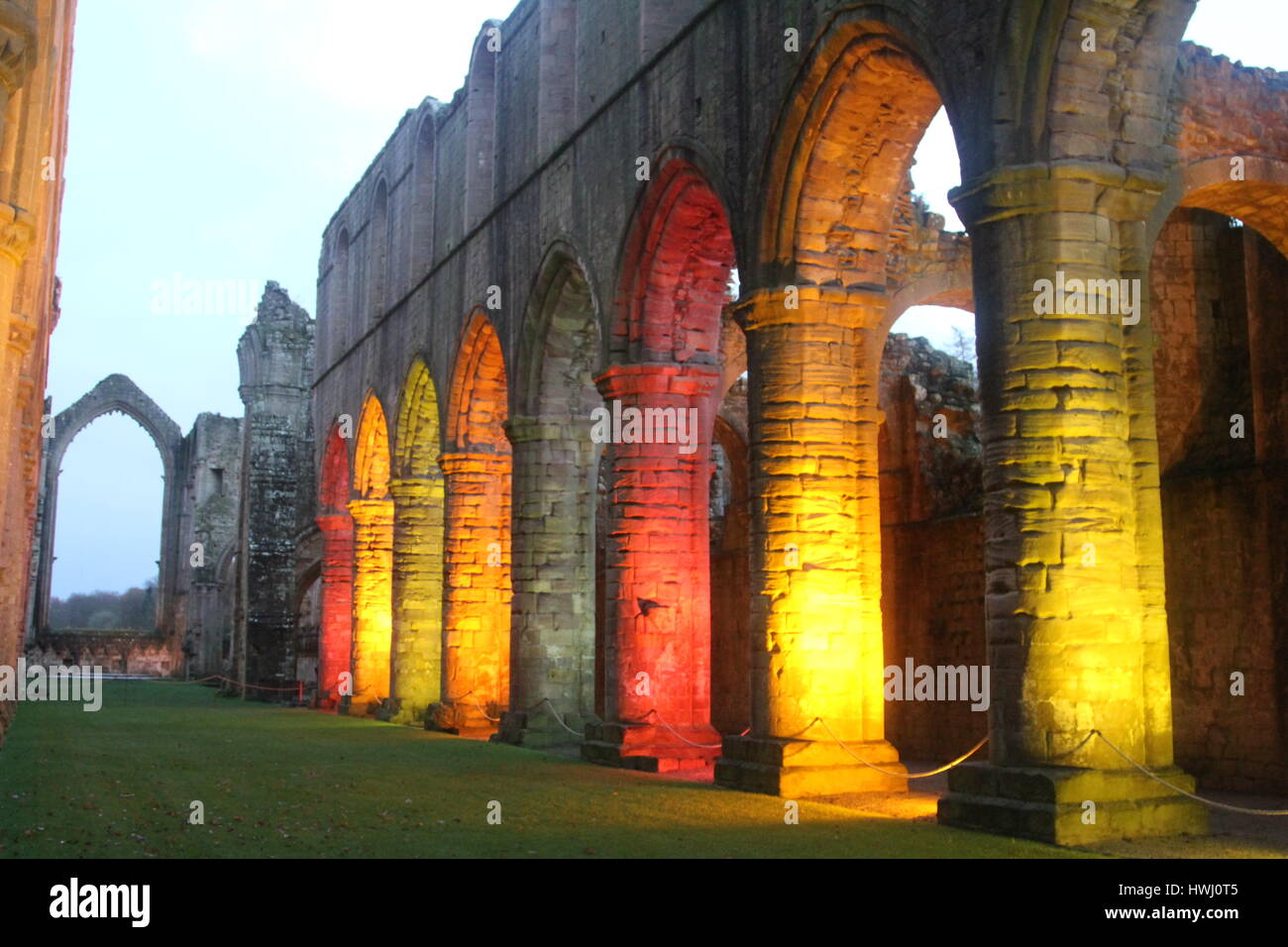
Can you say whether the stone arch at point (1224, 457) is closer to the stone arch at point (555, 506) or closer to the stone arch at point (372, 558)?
the stone arch at point (555, 506)

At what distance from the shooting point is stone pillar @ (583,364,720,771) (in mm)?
11633

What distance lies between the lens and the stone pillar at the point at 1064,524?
680 centimetres

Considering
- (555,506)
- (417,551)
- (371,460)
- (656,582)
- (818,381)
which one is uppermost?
(371,460)

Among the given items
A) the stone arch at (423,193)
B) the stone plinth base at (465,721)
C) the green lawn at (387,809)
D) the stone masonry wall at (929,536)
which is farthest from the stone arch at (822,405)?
the stone arch at (423,193)

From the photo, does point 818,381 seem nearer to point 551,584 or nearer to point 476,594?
point 551,584

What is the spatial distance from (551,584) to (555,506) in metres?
0.81

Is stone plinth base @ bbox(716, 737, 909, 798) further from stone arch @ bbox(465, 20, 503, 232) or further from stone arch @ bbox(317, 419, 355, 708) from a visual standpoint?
stone arch @ bbox(317, 419, 355, 708)

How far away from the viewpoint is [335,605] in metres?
23.5

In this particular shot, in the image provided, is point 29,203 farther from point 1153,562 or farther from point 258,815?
point 1153,562

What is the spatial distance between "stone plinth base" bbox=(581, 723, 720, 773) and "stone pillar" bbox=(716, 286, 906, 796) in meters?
1.41

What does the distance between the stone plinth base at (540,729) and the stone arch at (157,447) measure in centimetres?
2922

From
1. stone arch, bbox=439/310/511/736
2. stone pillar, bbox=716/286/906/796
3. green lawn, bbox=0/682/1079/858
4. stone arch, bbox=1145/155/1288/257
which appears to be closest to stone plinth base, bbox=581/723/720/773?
green lawn, bbox=0/682/1079/858

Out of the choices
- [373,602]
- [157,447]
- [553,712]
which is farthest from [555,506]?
[157,447]
